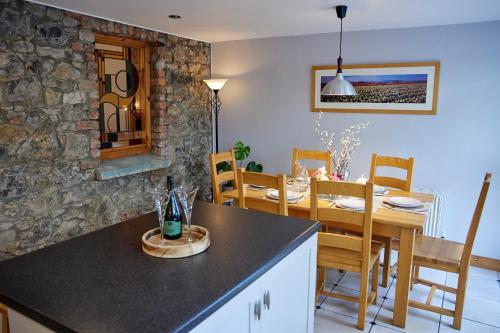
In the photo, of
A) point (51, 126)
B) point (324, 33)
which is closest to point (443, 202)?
point (324, 33)

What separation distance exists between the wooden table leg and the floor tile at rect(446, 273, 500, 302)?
2.80 ft

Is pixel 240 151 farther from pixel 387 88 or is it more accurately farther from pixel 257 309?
pixel 257 309

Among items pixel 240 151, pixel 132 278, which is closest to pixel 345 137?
pixel 240 151

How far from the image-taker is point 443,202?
3.72 metres

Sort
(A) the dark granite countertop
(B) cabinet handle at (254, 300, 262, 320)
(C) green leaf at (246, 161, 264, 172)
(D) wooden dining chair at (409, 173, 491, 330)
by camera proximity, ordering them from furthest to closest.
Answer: (C) green leaf at (246, 161, 264, 172), (D) wooden dining chair at (409, 173, 491, 330), (B) cabinet handle at (254, 300, 262, 320), (A) the dark granite countertop

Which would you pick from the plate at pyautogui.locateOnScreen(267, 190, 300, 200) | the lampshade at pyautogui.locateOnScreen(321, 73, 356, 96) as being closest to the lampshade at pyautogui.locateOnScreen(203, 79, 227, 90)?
the lampshade at pyautogui.locateOnScreen(321, 73, 356, 96)

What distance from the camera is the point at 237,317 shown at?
4.22 ft

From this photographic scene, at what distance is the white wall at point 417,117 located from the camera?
137 inches

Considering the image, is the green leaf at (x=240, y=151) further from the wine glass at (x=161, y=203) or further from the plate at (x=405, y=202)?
the wine glass at (x=161, y=203)

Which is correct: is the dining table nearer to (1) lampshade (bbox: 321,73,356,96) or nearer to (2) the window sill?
(1) lampshade (bbox: 321,73,356,96)

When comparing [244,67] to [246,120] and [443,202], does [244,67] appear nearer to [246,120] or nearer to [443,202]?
[246,120]

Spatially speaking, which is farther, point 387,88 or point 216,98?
point 216,98

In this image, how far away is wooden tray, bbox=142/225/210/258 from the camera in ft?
4.76

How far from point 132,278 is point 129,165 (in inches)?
101
